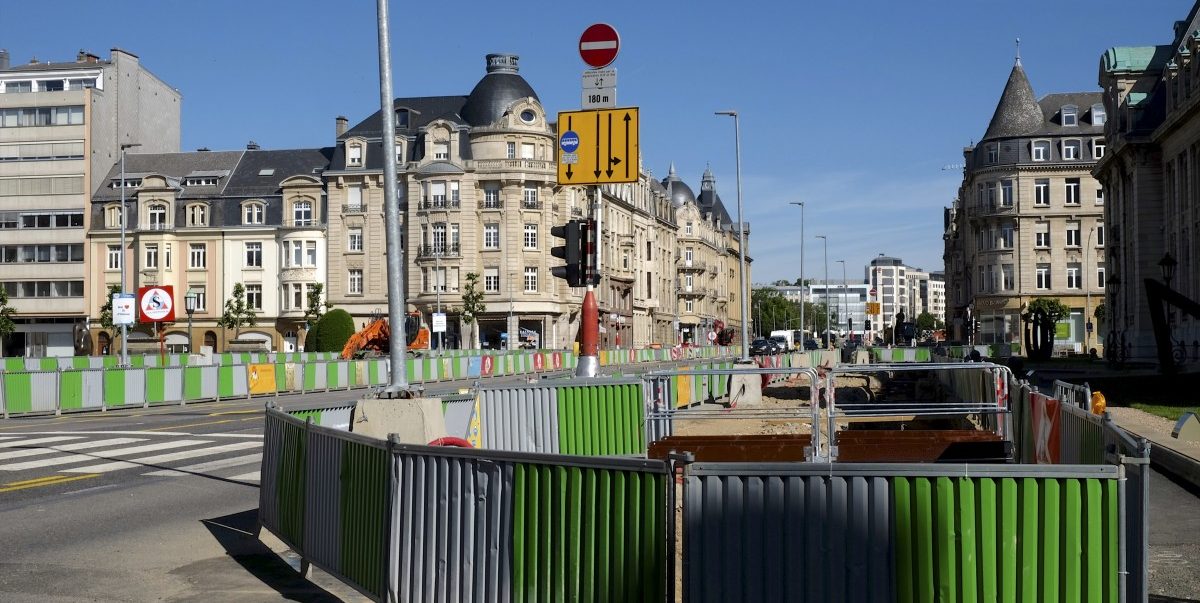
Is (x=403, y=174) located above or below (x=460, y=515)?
above

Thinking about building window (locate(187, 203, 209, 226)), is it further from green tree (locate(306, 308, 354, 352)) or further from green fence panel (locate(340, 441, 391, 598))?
green fence panel (locate(340, 441, 391, 598))

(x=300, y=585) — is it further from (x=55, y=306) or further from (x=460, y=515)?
(x=55, y=306)

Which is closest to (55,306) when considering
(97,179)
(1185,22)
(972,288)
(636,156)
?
(97,179)

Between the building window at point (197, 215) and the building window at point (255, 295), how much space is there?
17.4ft

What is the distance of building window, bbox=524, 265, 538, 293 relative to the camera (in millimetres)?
82938

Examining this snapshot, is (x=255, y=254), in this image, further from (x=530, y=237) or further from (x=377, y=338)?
(x=377, y=338)

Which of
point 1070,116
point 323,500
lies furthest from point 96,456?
point 1070,116

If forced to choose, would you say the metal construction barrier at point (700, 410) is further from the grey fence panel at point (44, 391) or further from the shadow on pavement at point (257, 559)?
the grey fence panel at point (44, 391)

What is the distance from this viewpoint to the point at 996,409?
16062 mm

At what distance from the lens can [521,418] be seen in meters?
14.8

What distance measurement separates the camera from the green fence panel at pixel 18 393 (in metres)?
29.4

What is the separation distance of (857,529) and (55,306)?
90807 millimetres

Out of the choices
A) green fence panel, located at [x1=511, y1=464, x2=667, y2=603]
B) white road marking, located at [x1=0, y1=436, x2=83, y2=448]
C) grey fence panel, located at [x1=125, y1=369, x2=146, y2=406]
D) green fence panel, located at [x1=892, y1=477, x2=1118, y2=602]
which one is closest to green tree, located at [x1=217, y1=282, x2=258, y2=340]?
grey fence panel, located at [x1=125, y1=369, x2=146, y2=406]

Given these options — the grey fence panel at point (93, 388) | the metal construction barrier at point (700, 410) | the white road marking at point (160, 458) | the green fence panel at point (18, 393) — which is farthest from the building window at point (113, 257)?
the metal construction barrier at point (700, 410)
